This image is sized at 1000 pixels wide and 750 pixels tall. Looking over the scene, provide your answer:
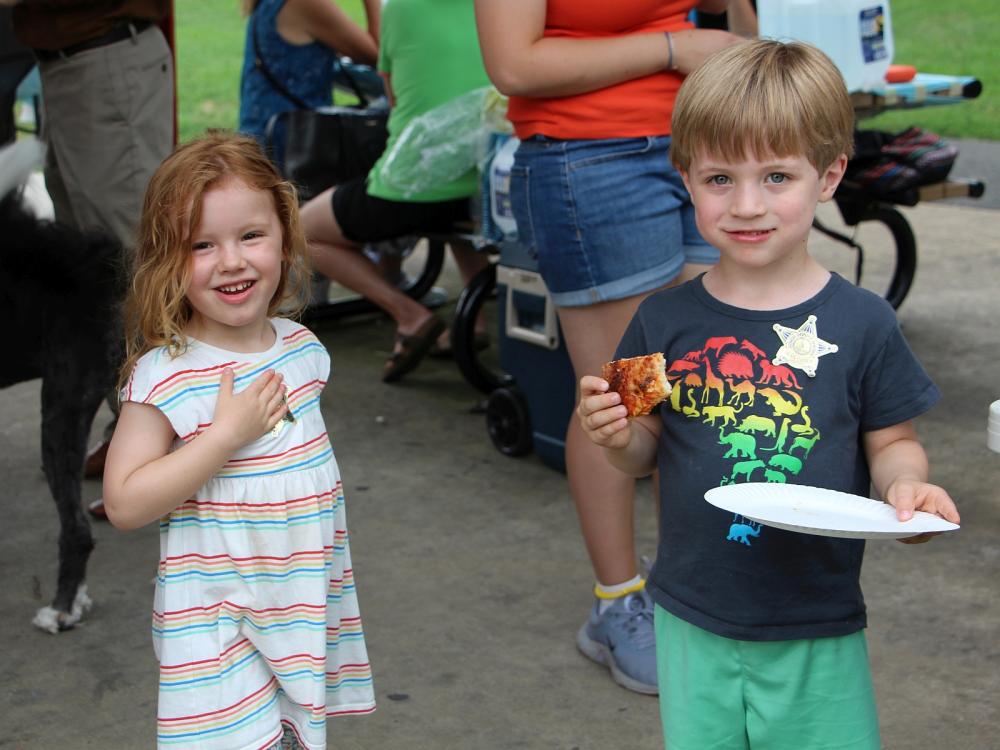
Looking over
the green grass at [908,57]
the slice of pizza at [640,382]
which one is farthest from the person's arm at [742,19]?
the green grass at [908,57]

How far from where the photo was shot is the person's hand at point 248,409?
1.97m

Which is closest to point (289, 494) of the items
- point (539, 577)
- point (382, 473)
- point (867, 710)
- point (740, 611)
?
point (740, 611)

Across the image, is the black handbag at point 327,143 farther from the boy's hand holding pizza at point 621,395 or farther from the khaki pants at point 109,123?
the boy's hand holding pizza at point 621,395

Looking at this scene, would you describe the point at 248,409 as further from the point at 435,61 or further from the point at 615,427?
the point at 435,61

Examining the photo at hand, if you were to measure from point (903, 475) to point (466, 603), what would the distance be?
6.11 feet

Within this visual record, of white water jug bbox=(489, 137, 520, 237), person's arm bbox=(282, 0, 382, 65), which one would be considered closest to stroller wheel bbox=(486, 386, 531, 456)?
white water jug bbox=(489, 137, 520, 237)

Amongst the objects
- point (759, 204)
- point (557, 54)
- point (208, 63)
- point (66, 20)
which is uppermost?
point (66, 20)

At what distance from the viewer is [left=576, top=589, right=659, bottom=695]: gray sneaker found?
3045 millimetres

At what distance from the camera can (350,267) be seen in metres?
5.52

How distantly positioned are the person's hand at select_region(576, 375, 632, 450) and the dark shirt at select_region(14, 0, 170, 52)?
283 centimetres

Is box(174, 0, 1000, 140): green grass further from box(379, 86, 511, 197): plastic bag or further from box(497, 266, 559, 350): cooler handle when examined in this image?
box(497, 266, 559, 350): cooler handle

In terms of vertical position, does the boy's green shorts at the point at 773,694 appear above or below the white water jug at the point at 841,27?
below

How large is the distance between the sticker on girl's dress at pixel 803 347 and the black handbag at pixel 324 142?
3939mm

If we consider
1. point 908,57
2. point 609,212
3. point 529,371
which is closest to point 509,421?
point 529,371
